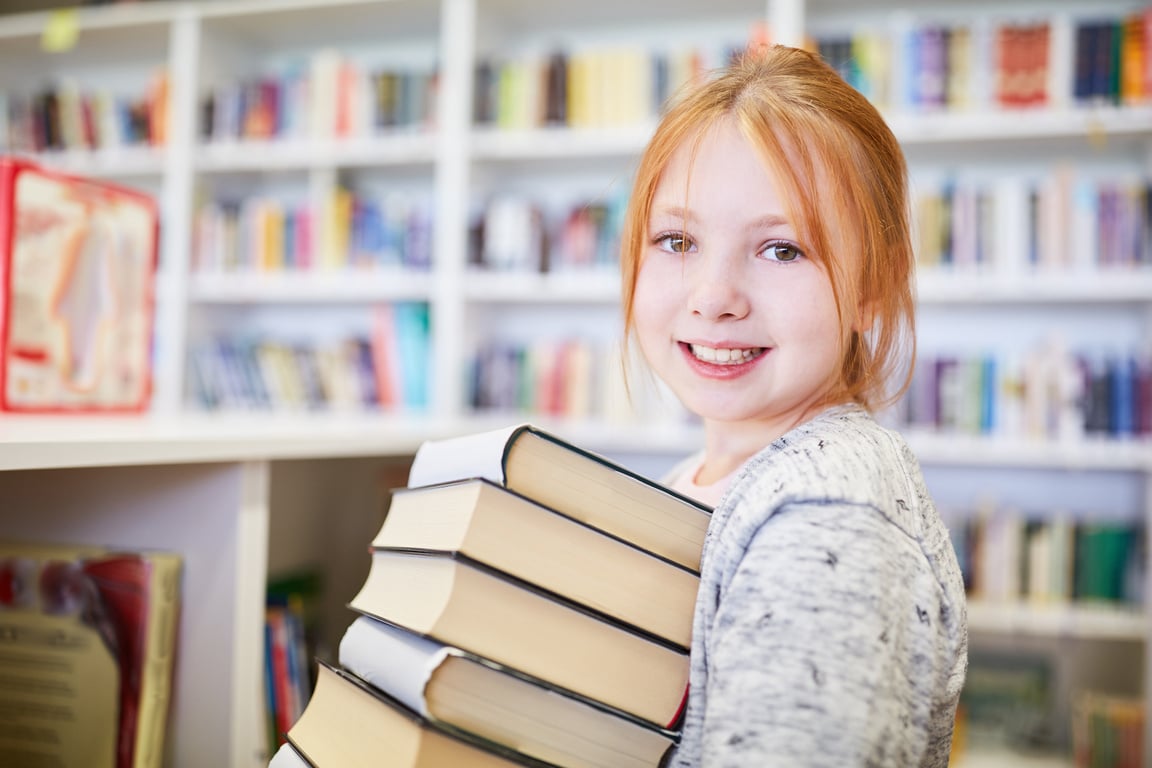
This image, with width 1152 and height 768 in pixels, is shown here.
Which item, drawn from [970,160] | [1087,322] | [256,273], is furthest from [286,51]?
[1087,322]

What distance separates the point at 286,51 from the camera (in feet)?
10.1

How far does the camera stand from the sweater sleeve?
0.44 metres

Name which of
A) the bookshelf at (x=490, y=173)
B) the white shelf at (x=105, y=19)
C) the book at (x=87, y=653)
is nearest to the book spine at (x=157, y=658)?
the book at (x=87, y=653)

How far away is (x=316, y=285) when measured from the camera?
105 inches

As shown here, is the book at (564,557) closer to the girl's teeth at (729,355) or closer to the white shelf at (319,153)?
the girl's teeth at (729,355)

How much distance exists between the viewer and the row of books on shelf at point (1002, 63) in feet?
7.03

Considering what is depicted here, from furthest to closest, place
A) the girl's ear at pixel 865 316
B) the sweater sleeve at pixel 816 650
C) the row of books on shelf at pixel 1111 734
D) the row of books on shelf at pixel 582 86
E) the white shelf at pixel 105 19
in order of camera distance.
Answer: the white shelf at pixel 105 19 → the row of books on shelf at pixel 582 86 → the row of books on shelf at pixel 1111 734 → the girl's ear at pixel 865 316 → the sweater sleeve at pixel 816 650

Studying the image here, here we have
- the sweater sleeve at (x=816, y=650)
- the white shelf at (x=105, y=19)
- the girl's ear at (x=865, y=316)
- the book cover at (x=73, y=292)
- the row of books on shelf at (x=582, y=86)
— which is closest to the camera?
the sweater sleeve at (x=816, y=650)

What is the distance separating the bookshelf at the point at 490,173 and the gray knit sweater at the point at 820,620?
4.58ft

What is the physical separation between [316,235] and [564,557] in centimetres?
238

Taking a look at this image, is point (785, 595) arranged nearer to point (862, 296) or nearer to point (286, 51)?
point (862, 296)

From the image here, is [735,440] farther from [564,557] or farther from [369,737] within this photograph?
[369,737]

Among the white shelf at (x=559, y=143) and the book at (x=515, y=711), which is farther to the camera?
the white shelf at (x=559, y=143)

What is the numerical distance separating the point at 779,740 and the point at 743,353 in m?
0.31
